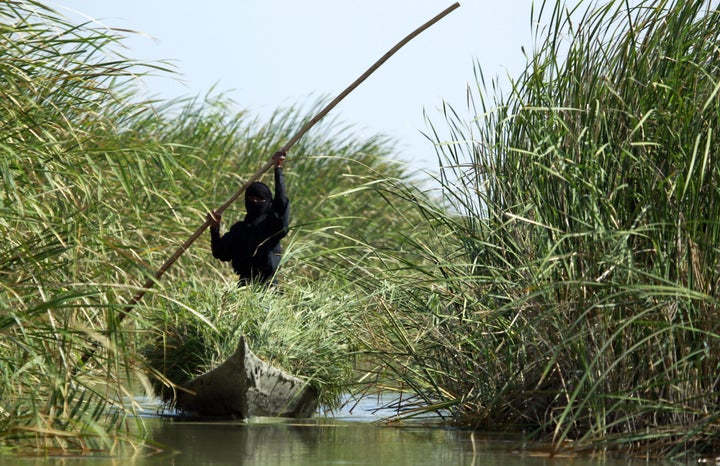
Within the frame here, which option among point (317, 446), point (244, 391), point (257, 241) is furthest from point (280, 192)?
point (317, 446)

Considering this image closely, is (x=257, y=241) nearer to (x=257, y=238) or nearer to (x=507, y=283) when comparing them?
(x=257, y=238)

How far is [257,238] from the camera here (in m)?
8.41

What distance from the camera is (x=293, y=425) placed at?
7113mm

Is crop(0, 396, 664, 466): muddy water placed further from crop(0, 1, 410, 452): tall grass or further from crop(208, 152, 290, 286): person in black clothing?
crop(208, 152, 290, 286): person in black clothing

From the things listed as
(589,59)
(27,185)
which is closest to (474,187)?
(589,59)

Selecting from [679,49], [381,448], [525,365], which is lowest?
[381,448]

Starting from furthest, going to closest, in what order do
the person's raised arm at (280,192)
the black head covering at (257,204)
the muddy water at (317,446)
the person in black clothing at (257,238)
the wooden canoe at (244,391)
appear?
1. the black head covering at (257,204)
2. the person in black clothing at (257,238)
3. the person's raised arm at (280,192)
4. the wooden canoe at (244,391)
5. the muddy water at (317,446)

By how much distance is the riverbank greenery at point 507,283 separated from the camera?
5.38 m

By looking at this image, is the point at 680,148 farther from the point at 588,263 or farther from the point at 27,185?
the point at 27,185

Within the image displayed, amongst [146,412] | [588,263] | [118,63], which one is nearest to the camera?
[588,263]

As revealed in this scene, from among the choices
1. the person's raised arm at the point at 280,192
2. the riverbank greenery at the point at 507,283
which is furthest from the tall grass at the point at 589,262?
the person's raised arm at the point at 280,192

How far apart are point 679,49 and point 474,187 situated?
1.50 meters

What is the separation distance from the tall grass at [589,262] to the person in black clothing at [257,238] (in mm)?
1438

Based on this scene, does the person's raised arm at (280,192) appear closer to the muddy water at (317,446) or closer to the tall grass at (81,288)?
the tall grass at (81,288)
